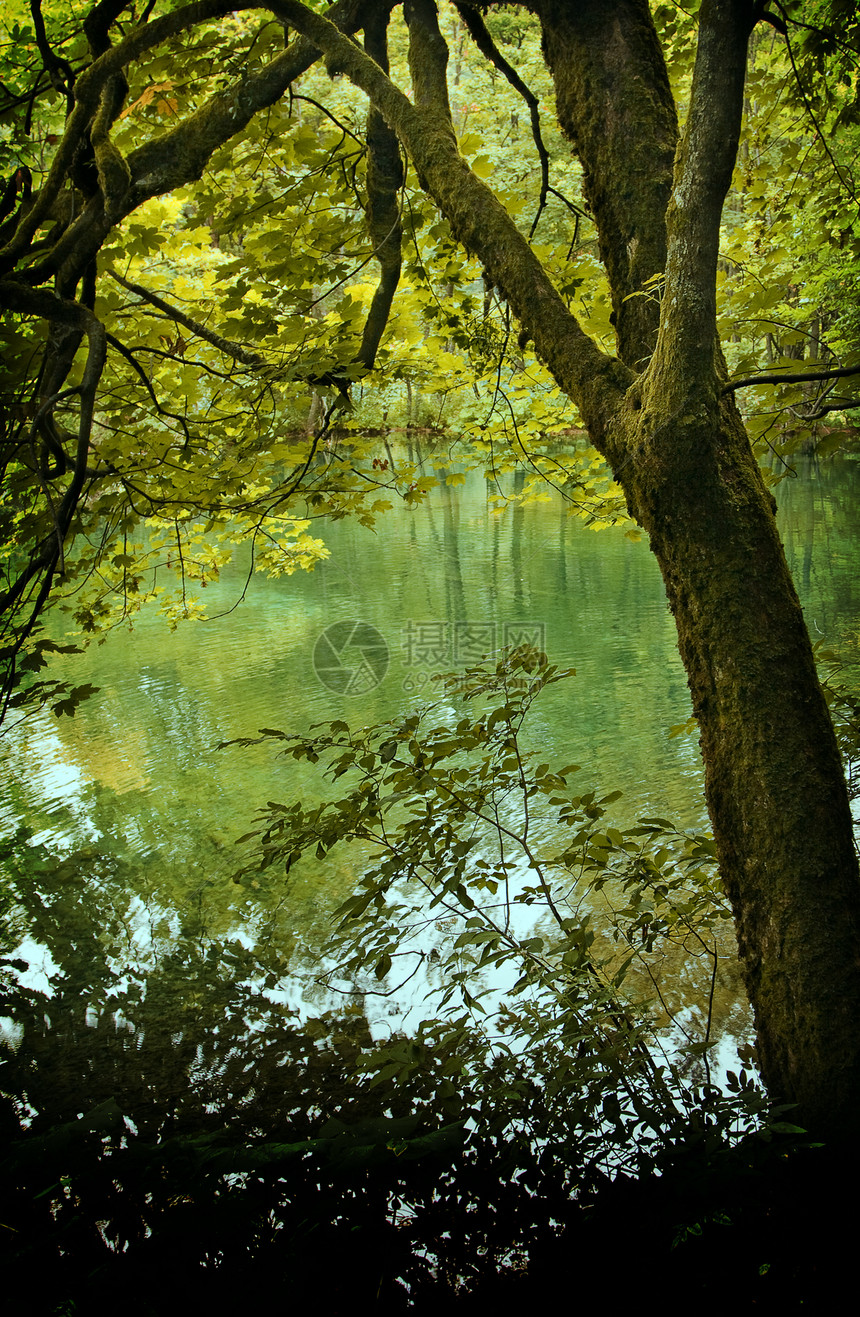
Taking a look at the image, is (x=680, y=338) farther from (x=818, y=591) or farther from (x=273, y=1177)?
(x=818, y=591)

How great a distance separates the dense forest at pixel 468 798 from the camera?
4.73ft

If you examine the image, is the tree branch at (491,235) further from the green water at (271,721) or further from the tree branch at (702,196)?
the green water at (271,721)

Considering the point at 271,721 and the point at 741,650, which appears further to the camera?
the point at 271,721

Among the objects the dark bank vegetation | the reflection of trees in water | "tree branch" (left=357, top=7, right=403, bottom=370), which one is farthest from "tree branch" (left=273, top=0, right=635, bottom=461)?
the reflection of trees in water

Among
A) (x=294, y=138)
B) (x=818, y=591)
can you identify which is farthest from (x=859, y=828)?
(x=818, y=591)

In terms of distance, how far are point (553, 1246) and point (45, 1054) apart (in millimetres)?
2400

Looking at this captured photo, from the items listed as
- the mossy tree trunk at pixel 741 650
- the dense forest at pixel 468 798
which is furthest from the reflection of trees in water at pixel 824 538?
the mossy tree trunk at pixel 741 650

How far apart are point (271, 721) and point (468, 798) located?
419 cm

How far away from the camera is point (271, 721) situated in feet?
21.1

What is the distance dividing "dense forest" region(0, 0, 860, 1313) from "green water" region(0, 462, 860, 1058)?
0.89 ft

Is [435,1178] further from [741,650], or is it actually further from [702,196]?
[702,196]

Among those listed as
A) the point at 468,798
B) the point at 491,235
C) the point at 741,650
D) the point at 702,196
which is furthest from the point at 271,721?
the point at 702,196

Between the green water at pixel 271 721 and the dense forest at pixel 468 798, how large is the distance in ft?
0.89

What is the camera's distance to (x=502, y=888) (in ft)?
13.2
